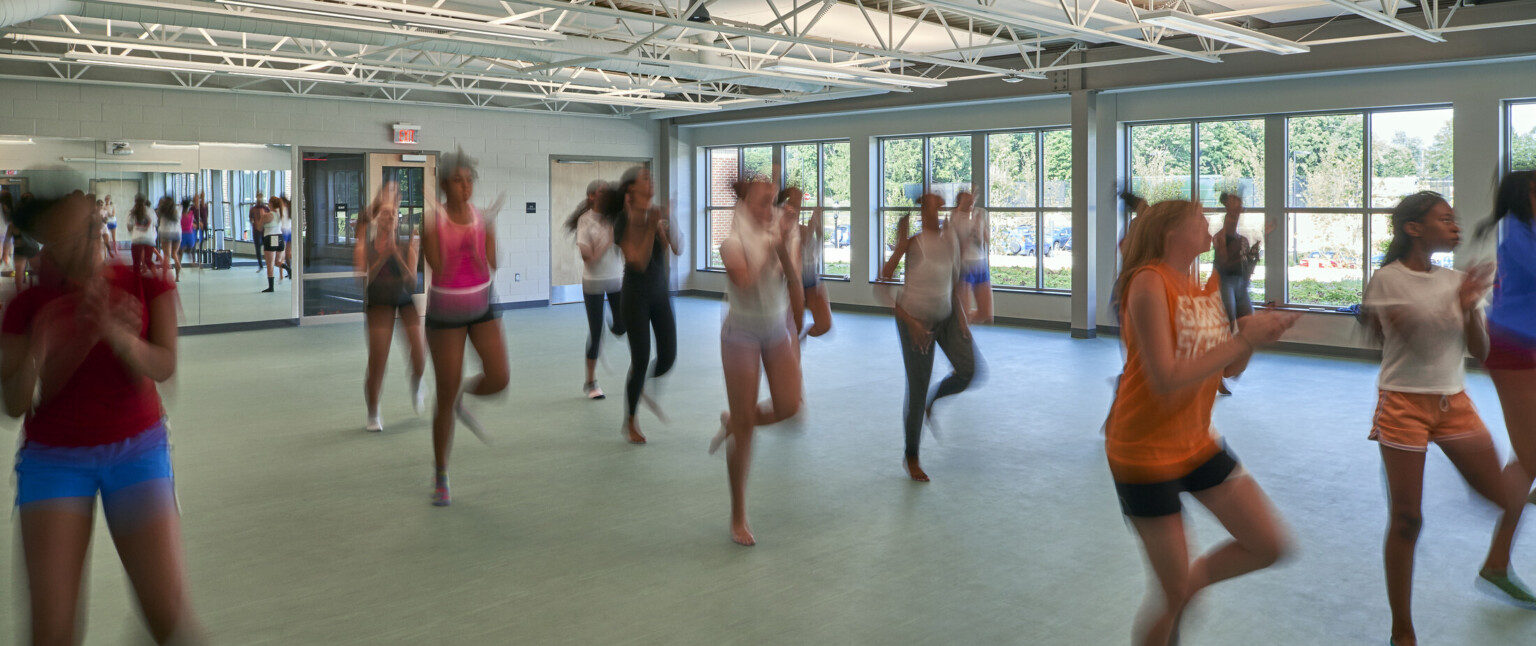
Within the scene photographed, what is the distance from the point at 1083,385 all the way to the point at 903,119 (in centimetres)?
693

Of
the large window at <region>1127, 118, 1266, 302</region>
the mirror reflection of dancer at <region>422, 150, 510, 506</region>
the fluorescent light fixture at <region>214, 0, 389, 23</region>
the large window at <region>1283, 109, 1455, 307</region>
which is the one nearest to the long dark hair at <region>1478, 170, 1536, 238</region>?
the mirror reflection of dancer at <region>422, 150, 510, 506</region>

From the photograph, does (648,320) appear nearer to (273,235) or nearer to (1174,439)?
(1174,439)

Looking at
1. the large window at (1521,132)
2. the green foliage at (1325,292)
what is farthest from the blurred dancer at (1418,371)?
the green foliage at (1325,292)

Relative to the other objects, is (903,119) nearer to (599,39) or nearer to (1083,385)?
(599,39)

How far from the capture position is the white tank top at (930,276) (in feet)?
18.0

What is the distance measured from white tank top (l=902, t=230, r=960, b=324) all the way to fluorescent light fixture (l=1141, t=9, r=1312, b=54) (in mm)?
4151

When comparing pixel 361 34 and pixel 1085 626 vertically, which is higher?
pixel 361 34

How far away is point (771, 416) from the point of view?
183 inches

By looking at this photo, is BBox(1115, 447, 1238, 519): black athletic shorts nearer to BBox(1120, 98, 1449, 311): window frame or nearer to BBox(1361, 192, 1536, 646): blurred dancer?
BBox(1361, 192, 1536, 646): blurred dancer

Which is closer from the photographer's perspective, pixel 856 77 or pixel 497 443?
pixel 497 443

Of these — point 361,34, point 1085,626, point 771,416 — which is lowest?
point 1085,626

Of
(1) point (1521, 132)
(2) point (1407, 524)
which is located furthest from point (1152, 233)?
(1) point (1521, 132)

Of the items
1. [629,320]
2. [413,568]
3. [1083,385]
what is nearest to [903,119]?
[1083,385]

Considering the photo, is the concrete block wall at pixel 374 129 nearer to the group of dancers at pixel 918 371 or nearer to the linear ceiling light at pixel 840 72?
the linear ceiling light at pixel 840 72
